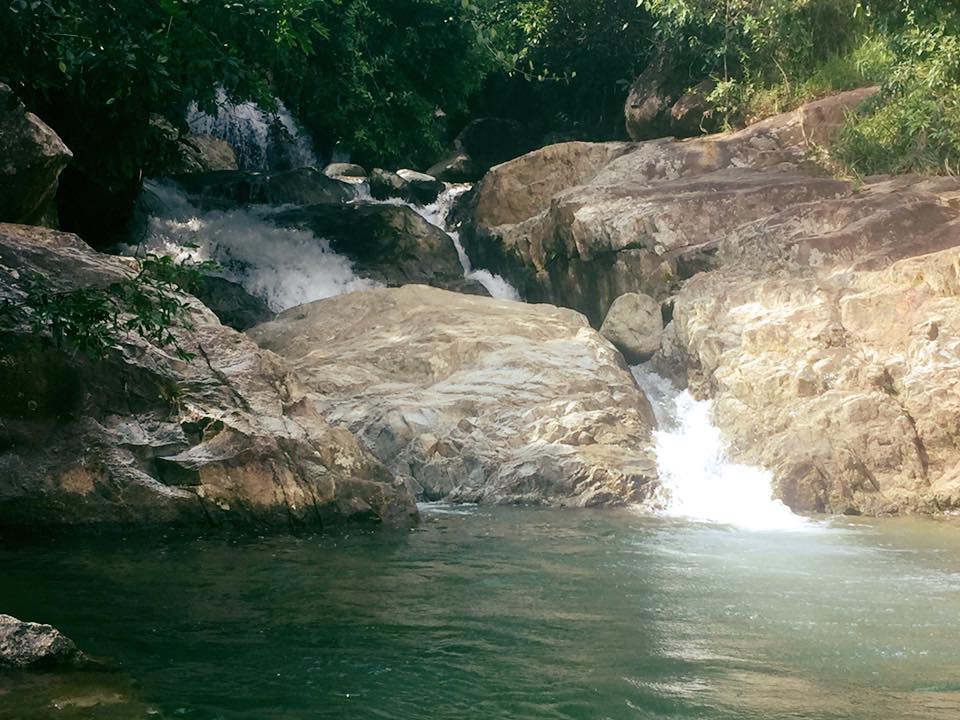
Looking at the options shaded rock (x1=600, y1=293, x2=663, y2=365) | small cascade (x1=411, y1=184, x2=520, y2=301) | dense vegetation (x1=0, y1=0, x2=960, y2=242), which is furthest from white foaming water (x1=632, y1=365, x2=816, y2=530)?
dense vegetation (x1=0, y1=0, x2=960, y2=242)

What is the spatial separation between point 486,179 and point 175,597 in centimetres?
1470

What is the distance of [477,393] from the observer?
13.1 metres

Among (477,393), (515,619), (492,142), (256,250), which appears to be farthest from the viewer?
(492,142)

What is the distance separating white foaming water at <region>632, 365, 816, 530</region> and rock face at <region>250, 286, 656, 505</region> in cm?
34

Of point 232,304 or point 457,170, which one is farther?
point 457,170

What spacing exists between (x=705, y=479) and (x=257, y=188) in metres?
11.3

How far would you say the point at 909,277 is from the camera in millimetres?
13281

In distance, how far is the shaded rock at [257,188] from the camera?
66.1 feet

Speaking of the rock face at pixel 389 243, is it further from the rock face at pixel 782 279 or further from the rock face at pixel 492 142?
the rock face at pixel 492 142

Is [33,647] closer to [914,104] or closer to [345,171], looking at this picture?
[914,104]

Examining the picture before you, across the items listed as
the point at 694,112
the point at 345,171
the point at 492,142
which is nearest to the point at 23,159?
the point at 694,112

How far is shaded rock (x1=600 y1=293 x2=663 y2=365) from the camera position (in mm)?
15719

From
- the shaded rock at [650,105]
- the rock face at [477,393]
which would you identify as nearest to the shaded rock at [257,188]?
the rock face at [477,393]

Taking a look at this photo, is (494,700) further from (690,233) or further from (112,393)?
(690,233)
